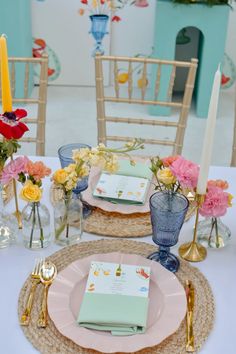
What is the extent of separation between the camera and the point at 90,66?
4.11 m

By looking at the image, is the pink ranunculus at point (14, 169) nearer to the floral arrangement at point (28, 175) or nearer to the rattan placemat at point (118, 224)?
the floral arrangement at point (28, 175)

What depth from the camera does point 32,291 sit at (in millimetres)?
1077

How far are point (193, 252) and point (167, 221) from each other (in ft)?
0.47

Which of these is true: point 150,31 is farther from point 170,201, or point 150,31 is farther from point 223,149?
point 170,201

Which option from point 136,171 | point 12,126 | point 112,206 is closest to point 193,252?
point 112,206

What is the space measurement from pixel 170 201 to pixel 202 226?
0.55ft

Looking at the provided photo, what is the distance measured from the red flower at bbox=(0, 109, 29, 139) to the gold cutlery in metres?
0.29

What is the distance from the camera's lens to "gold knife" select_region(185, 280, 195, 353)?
0.96m

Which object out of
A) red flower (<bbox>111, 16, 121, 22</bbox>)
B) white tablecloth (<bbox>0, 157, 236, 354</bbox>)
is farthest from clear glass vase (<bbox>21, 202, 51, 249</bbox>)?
red flower (<bbox>111, 16, 121, 22</bbox>)

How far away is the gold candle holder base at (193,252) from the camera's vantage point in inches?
47.4

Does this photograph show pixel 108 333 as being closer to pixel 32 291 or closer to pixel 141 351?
pixel 141 351

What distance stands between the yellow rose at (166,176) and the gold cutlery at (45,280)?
1.00 feet

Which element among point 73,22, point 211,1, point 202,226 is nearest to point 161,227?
point 202,226

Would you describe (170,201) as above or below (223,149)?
above
